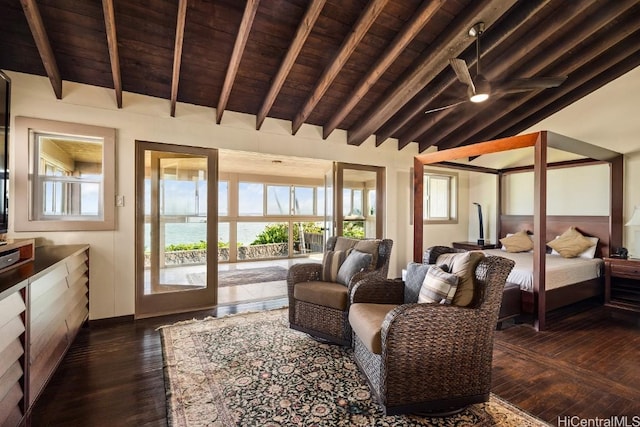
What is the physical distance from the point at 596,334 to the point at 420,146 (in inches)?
148

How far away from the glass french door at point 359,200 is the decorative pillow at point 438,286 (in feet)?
9.58

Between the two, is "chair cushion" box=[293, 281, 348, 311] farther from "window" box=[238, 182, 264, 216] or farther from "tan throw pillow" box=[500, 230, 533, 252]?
"window" box=[238, 182, 264, 216]

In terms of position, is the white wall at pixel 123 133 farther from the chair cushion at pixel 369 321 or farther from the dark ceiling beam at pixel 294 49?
the chair cushion at pixel 369 321

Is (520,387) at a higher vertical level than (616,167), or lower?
lower

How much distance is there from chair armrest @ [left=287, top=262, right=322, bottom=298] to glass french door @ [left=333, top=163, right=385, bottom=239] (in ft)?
6.08

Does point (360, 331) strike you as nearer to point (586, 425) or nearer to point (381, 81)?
point (586, 425)

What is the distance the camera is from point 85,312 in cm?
317

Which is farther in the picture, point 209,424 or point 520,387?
point 520,387

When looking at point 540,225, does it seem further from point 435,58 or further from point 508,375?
point 435,58

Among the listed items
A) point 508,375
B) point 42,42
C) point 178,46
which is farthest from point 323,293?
point 42,42

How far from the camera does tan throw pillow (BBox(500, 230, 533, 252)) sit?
5.11 m

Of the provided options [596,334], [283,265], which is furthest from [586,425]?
[283,265]

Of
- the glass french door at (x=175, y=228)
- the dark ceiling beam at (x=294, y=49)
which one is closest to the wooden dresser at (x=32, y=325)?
the glass french door at (x=175, y=228)

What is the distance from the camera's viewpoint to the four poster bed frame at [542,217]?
129 inches
